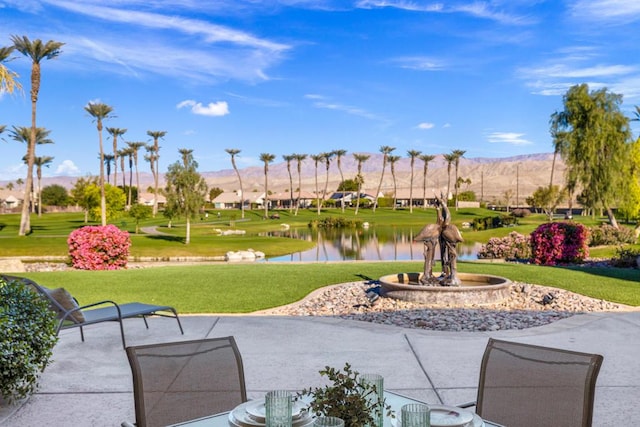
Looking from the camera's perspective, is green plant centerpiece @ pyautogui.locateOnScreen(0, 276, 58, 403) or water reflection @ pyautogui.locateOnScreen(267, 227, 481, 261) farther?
water reflection @ pyautogui.locateOnScreen(267, 227, 481, 261)

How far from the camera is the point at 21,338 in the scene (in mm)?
5250

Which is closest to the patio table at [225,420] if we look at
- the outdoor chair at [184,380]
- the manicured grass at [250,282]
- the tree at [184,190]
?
the outdoor chair at [184,380]

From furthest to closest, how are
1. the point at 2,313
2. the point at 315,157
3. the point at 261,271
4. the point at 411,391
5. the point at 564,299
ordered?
the point at 315,157
the point at 261,271
the point at 564,299
the point at 411,391
the point at 2,313

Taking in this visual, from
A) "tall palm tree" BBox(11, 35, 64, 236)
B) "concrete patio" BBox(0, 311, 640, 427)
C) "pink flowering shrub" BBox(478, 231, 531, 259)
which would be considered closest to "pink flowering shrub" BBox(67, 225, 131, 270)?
"concrete patio" BBox(0, 311, 640, 427)

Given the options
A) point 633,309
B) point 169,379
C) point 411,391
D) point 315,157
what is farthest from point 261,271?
point 315,157

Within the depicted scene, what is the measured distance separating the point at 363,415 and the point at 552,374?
58.9 inches

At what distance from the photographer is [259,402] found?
305cm

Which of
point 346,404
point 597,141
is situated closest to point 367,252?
point 597,141

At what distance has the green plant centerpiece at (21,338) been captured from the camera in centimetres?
508

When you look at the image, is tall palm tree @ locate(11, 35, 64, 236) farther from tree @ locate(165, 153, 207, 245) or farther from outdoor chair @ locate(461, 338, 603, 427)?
outdoor chair @ locate(461, 338, 603, 427)

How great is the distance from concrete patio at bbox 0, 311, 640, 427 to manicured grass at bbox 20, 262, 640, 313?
7.88ft

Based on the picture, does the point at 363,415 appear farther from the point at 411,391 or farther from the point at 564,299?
the point at 564,299

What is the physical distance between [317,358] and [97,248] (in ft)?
52.0

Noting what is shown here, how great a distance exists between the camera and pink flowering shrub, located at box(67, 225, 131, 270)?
20.7m
